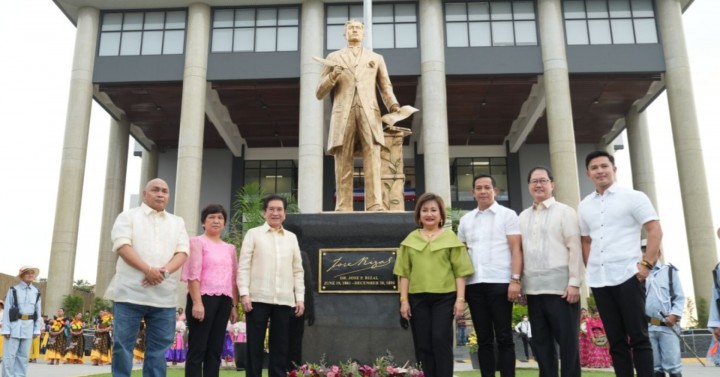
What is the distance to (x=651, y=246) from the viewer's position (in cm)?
398

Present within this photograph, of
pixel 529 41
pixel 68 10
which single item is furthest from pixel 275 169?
pixel 529 41

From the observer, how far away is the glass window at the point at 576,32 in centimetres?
2523

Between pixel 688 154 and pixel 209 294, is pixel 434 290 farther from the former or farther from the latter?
pixel 688 154

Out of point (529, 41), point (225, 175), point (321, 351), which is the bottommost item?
point (321, 351)

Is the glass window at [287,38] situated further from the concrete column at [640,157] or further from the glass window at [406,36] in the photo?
the concrete column at [640,157]

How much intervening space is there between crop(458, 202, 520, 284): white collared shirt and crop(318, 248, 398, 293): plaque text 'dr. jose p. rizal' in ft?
5.05

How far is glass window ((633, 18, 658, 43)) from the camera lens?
82.7 ft

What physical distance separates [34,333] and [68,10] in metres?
23.0

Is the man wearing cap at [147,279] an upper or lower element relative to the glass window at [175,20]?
lower

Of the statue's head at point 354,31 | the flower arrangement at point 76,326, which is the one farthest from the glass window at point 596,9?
the flower arrangement at point 76,326

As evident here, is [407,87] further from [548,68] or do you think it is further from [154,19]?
[154,19]

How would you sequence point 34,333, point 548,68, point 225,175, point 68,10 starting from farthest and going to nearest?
1. point 225,175
2. point 68,10
3. point 548,68
4. point 34,333

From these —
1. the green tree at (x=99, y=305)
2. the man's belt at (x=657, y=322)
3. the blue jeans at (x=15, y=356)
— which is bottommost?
the blue jeans at (x=15, y=356)

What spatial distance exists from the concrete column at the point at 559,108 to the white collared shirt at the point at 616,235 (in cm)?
1981
